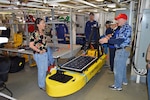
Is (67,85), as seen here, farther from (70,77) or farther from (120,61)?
(120,61)

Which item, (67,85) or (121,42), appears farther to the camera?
(121,42)

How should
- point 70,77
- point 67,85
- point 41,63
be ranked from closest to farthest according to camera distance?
point 67,85 → point 70,77 → point 41,63

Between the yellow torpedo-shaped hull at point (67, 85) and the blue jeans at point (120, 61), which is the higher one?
the blue jeans at point (120, 61)

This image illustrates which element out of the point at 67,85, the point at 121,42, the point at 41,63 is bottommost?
the point at 67,85

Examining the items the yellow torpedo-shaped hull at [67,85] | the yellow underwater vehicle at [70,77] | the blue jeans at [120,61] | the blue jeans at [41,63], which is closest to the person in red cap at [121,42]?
the blue jeans at [120,61]

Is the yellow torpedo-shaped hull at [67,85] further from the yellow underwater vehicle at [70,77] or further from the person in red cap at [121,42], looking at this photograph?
the person in red cap at [121,42]

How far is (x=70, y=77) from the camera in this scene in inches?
99.4

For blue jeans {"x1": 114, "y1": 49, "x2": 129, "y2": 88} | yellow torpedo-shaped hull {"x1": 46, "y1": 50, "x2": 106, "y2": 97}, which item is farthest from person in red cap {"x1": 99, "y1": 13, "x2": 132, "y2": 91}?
yellow torpedo-shaped hull {"x1": 46, "y1": 50, "x2": 106, "y2": 97}

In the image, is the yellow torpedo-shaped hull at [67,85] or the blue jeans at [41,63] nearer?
the yellow torpedo-shaped hull at [67,85]

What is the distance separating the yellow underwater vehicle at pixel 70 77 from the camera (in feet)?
7.48

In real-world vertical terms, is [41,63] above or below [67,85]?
above

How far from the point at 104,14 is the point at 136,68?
430 cm

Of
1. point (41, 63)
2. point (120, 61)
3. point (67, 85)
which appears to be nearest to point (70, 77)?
point (67, 85)

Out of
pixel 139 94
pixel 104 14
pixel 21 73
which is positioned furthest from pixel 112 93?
pixel 104 14
